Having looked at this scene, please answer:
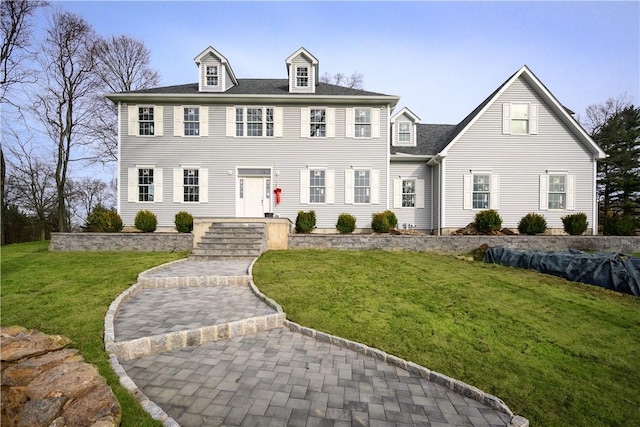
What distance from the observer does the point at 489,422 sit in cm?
291

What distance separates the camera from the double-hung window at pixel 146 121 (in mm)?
15008

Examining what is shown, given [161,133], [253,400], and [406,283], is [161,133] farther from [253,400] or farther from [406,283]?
[253,400]

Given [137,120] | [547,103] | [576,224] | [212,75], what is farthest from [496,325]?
[137,120]

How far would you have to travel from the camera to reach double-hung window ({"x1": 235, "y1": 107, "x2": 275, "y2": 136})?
1512cm

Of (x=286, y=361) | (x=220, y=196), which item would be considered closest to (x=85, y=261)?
(x=220, y=196)

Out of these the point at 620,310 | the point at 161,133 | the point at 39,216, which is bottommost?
the point at 620,310

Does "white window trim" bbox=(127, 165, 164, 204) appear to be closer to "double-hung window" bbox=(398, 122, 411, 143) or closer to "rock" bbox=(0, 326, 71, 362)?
"rock" bbox=(0, 326, 71, 362)

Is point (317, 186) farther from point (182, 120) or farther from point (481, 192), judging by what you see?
point (481, 192)

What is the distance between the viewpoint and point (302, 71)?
15789 millimetres

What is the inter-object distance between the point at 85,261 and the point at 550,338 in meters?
12.5

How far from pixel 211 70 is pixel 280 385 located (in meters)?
16.5

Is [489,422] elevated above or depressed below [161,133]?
below

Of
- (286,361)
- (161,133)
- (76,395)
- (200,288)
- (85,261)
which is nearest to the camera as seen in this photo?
(76,395)

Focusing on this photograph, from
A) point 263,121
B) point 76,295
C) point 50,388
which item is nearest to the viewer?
point 50,388
